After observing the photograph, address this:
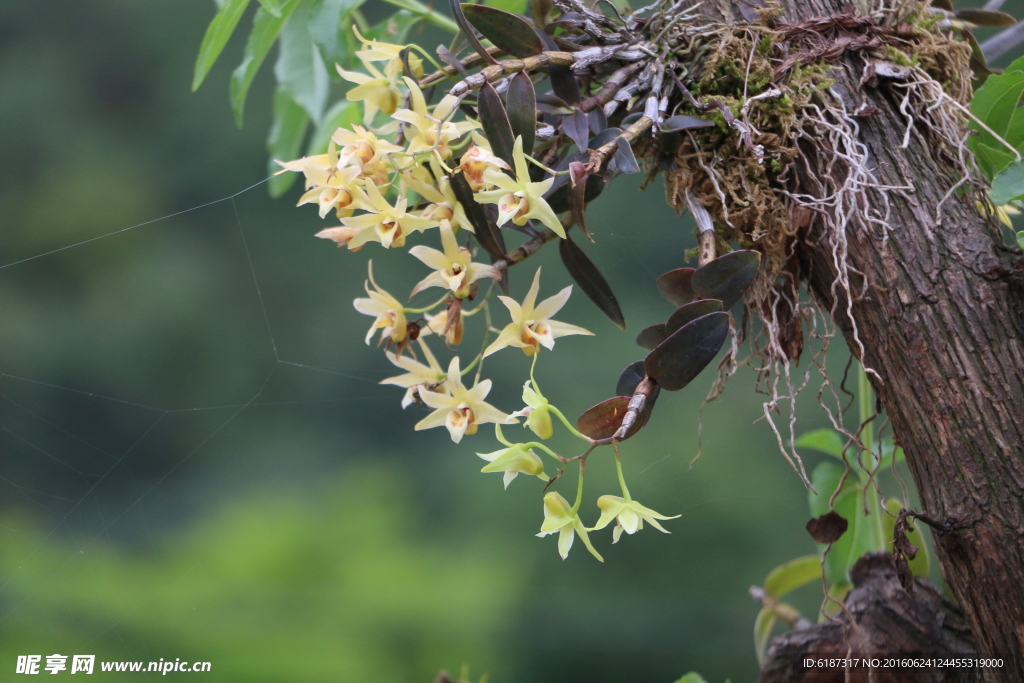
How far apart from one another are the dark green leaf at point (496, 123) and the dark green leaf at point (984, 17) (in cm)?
43

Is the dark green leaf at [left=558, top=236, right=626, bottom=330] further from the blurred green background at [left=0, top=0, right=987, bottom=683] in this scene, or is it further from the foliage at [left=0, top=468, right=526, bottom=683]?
the foliage at [left=0, top=468, right=526, bottom=683]

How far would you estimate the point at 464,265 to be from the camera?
0.41 m

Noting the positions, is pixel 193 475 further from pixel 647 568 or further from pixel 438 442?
pixel 647 568

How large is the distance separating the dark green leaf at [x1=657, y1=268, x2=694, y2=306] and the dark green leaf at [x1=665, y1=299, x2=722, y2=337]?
2 cm

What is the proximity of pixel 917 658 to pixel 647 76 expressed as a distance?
1.58ft

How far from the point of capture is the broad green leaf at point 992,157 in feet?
1.38

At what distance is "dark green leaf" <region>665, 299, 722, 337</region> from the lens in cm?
35

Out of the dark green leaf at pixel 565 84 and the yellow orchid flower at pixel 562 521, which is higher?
the dark green leaf at pixel 565 84

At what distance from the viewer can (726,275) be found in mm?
365

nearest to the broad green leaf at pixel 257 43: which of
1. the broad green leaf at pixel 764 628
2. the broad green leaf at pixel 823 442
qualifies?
the broad green leaf at pixel 823 442

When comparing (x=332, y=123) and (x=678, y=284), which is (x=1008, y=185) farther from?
(x=332, y=123)

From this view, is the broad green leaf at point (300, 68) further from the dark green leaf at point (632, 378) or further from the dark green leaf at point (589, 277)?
the dark green leaf at point (632, 378)

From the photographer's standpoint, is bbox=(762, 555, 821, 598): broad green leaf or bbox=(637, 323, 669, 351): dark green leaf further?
bbox=(762, 555, 821, 598): broad green leaf

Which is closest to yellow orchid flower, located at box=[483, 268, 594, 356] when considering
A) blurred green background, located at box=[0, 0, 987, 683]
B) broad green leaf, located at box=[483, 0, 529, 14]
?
broad green leaf, located at box=[483, 0, 529, 14]
